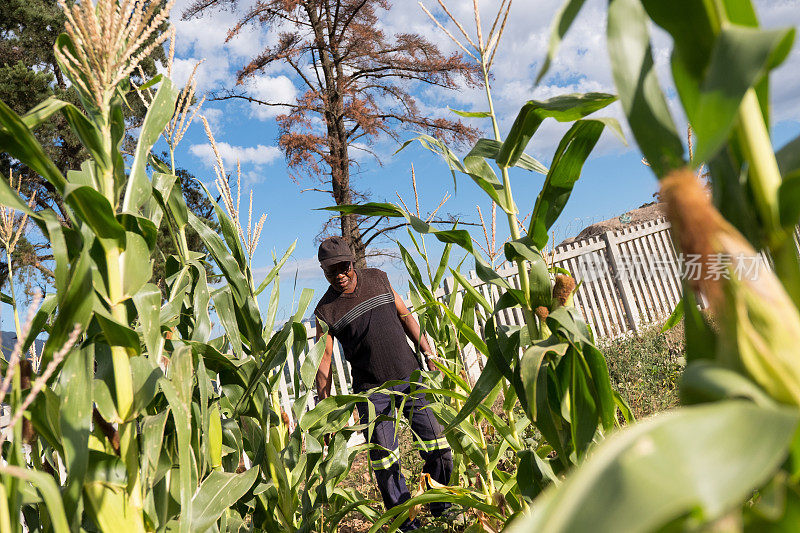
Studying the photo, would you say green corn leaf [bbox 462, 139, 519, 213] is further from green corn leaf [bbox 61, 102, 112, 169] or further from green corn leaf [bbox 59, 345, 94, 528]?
green corn leaf [bbox 59, 345, 94, 528]

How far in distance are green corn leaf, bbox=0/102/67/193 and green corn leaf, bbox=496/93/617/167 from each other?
92cm

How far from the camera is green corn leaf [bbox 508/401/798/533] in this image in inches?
11.5

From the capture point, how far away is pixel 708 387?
15.6 inches

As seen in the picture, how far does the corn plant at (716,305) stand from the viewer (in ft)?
0.99

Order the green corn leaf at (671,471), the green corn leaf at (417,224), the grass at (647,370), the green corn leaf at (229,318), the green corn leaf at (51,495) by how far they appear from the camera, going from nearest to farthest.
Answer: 1. the green corn leaf at (671,471)
2. the green corn leaf at (51,495)
3. the green corn leaf at (417,224)
4. the green corn leaf at (229,318)
5. the grass at (647,370)

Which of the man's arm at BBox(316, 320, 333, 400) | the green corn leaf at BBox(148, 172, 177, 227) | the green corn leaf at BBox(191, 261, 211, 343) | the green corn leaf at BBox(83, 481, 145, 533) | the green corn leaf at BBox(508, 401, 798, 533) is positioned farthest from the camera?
the man's arm at BBox(316, 320, 333, 400)

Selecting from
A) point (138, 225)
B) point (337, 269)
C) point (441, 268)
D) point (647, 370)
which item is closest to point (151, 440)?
point (138, 225)

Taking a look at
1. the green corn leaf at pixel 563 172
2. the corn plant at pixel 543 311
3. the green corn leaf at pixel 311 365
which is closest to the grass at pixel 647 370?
the green corn leaf at pixel 311 365

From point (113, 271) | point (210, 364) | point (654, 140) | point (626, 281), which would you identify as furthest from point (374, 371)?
point (626, 281)

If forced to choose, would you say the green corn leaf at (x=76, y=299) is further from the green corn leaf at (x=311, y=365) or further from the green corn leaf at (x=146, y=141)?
the green corn leaf at (x=311, y=365)

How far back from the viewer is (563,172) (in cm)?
114

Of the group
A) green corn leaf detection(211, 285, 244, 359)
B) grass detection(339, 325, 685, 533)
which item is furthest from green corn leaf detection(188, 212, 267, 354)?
grass detection(339, 325, 685, 533)

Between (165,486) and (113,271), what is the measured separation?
1.87 feet

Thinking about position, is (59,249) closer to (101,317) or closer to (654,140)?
(101,317)
